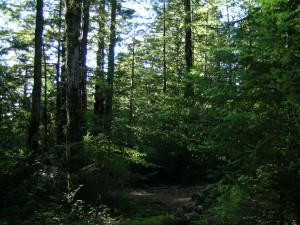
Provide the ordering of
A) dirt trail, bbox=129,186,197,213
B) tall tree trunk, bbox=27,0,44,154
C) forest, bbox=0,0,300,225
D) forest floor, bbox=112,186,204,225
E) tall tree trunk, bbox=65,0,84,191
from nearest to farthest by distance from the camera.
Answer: forest, bbox=0,0,300,225
forest floor, bbox=112,186,204,225
tall tree trunk, bbox=65,0,84,191
dirt trail, bbox=129,186,197,213
tall tree trunk, bbox=27,0,44,154

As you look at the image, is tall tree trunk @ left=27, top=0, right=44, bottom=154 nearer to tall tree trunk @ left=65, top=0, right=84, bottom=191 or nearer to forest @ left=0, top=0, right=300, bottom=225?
forest @ left=0, top=0, right=300, bottom=225

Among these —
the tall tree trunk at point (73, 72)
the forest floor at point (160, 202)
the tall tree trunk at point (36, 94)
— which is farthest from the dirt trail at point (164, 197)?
the tall tree trunk at point (36, 94)

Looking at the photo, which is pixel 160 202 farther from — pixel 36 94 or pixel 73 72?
pixel 36 94

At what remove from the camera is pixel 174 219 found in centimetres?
749

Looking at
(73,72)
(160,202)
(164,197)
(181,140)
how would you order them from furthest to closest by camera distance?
(181,140), (164,197), (160,202), (73,72)

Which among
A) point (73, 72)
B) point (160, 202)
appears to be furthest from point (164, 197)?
point (73, 72)

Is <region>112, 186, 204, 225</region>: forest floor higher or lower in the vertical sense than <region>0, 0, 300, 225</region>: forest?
lower

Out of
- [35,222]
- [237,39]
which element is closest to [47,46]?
[35,222]

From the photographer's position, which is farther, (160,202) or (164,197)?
(164,197)

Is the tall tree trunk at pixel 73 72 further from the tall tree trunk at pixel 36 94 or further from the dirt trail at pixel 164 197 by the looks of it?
the tall tree trunk at pixel 36 94

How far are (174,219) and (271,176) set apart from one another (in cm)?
332

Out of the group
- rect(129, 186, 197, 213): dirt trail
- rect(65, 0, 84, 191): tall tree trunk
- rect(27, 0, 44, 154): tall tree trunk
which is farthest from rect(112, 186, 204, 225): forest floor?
rect(27, 0, 44, 154): tall tree trunk

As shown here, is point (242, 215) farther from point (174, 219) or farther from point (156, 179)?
point (156, 179)

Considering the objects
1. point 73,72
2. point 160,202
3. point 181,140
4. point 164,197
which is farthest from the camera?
point 181,140
